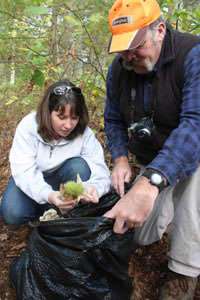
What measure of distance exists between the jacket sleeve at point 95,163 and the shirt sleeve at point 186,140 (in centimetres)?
61

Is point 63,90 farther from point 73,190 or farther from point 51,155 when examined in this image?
point 73,190

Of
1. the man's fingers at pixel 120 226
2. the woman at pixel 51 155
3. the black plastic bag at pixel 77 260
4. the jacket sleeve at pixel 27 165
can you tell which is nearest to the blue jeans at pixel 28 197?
the woman at pixel 51 155

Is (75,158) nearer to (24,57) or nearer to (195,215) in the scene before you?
(195,215)

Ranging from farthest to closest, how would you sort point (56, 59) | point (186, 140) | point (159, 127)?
point (56, 59)
point (159, 127)
point (186, 140)

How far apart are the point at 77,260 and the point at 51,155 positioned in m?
0.85

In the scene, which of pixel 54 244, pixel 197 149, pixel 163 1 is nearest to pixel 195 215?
pixel 197 149

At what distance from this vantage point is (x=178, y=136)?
1.58 m

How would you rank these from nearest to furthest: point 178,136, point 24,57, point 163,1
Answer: point 178,136, point 163,1, point 24,57

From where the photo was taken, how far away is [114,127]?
2.27 meters

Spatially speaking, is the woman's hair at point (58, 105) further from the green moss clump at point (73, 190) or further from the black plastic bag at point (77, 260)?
the black plastic bag at point (77, 260)

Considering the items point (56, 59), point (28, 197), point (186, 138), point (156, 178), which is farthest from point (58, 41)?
point (156, 178)

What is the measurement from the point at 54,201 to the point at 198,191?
746 millimetres

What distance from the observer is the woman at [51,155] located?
2.13m

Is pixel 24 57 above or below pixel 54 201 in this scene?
above
